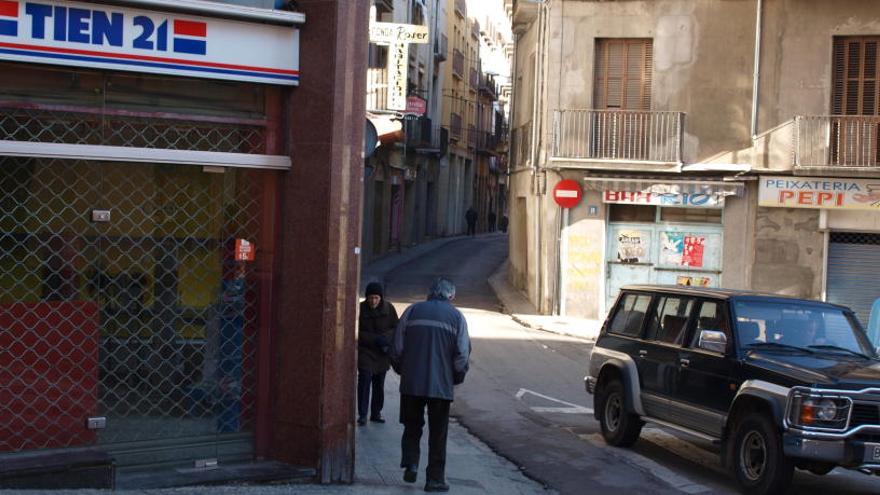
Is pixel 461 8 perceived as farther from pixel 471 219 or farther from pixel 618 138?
pixel 618 138

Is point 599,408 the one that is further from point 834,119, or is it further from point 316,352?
point 834,119

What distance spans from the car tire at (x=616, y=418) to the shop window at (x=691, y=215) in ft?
50.1

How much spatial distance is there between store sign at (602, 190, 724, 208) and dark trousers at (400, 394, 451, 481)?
18.6 metres

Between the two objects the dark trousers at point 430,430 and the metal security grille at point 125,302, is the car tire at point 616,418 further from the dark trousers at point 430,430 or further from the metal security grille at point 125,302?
the metal security grille at point 125,302

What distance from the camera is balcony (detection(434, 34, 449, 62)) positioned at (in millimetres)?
52844

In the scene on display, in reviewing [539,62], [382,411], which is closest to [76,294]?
[382,411]

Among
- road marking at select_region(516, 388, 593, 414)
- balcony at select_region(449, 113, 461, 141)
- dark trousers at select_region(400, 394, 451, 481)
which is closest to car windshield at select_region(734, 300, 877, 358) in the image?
dark trousers at select_region(400, 394, 451, 481)

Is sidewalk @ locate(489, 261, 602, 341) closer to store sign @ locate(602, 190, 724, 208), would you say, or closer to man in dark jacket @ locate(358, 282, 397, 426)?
store sign @ locate(602, 190, 724, 208)

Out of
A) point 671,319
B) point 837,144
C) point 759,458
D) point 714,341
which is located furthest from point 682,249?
point 759,458

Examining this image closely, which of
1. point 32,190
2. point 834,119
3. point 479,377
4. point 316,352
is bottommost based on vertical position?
point 479,377

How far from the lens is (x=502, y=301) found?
30328 mm

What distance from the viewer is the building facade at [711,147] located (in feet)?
85.2

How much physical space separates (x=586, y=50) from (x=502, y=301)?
23.0 ft

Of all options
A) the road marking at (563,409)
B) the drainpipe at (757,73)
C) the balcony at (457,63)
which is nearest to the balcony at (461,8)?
the balcony at (457,63)
